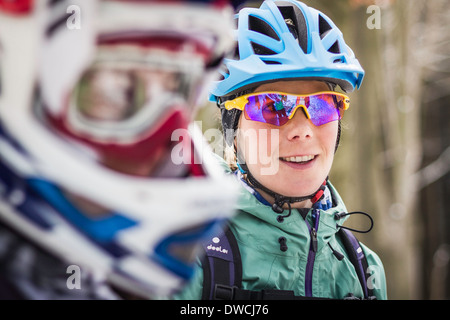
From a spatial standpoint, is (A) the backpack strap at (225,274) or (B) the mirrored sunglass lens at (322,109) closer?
(A) the backpack strap at (225,274)

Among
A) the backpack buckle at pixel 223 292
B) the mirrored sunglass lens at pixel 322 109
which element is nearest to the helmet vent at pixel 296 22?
the mirrored sunglass lens at pixel 322 109

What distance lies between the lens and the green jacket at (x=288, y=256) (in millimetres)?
2111

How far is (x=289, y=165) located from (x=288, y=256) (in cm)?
40

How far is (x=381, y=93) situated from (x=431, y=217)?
378 centimetres

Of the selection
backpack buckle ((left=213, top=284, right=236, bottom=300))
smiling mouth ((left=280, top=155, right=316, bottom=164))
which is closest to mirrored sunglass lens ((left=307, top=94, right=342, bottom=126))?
smiling mouth ((left=280, top=155, right=316, bottom=164))

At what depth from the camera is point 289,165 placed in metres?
2.21

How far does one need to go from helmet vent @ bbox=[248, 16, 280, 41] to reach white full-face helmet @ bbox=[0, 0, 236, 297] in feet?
4.34

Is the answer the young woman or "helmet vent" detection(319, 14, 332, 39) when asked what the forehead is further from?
"helmet vent" detection(319, 14, 332, 39)

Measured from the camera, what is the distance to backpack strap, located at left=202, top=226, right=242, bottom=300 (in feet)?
6.40

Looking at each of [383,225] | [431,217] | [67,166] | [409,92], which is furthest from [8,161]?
[431,217]

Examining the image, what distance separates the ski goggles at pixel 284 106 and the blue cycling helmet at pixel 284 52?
0.07 m

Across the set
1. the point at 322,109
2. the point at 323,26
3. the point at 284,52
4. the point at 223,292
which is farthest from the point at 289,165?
the point at 323,26

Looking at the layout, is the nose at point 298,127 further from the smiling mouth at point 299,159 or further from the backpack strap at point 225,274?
the backpack strap at point 225,274
